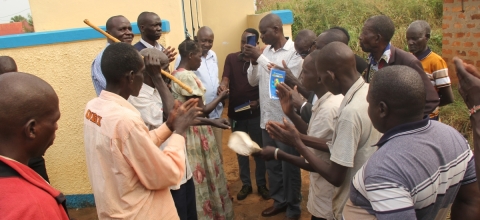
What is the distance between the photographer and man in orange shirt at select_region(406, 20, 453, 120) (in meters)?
3.99

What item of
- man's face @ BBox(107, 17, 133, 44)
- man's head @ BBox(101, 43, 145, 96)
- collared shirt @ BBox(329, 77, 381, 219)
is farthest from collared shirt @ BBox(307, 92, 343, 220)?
man's face @ BBox(107, 17, 133, 44)

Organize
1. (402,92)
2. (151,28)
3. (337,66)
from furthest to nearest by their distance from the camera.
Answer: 1. (151,28)
2. (337,66)
3. (402,92)

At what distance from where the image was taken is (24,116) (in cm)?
134

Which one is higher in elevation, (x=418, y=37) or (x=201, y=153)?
(x=418, y=37)

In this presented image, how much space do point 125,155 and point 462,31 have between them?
232 inches

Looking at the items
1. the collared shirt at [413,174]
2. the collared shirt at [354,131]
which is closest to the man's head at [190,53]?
the collared shirt at [354,131]

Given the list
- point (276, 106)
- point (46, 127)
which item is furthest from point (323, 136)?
point (46, 127)

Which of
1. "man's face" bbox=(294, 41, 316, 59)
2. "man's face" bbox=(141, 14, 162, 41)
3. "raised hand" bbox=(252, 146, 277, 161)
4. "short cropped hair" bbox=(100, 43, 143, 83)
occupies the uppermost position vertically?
"man's face" bbox=(141, 14, 162, 41)

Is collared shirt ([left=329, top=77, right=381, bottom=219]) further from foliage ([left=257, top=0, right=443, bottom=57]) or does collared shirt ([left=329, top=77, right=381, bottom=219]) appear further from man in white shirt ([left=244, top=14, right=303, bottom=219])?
foliage ([left=257, top=0, right=443, bottom=57])

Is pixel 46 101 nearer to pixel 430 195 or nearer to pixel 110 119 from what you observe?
pixel 110 119

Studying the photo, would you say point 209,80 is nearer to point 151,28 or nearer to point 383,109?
point 151,28

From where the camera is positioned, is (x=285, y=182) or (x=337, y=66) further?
(x=285, y=182)

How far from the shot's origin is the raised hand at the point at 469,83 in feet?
5.50

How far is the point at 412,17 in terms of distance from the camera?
985cm
